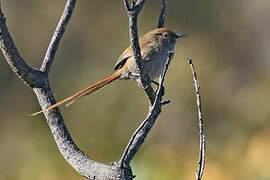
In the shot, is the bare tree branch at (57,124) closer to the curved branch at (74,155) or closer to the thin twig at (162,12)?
the curved branch at (74,155)

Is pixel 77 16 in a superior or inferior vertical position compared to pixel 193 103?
superior

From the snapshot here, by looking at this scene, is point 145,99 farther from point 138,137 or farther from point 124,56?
point 138,137

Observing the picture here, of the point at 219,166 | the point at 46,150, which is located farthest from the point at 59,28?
the point at 46,150

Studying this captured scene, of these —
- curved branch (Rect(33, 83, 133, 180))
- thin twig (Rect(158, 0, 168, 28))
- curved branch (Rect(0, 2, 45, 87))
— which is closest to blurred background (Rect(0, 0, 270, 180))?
thin twig (Rect(158, 0, 168, 28))

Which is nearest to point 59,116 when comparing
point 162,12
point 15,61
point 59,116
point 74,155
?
point 59,116

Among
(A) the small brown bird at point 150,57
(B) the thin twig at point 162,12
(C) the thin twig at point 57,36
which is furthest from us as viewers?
(A) the small brown bird at point 150,57

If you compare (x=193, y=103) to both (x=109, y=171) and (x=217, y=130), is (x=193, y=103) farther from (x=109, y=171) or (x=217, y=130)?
(x=109, y=171)

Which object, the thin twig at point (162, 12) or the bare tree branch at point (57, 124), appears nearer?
the bare tree branch at point (57, 124)

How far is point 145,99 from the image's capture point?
8.16m

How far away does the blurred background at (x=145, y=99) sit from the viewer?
7.04m

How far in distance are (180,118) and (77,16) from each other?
9.86 feet

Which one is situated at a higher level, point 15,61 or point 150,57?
point 15,61

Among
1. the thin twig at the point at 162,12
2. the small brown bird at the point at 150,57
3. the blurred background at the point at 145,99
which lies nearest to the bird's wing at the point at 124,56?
the small brown bird at the point at 150,57

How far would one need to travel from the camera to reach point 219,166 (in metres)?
6.71
